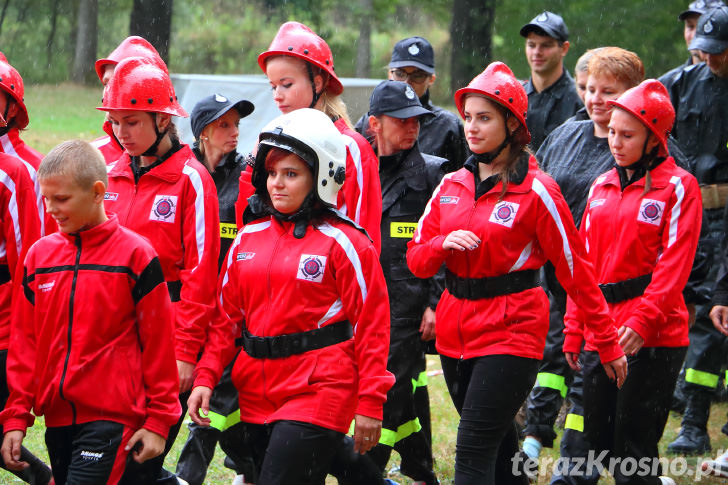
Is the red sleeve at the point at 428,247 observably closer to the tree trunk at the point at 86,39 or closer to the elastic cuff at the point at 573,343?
the elastic cuff at the point at 573,343

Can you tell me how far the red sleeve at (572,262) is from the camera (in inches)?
217

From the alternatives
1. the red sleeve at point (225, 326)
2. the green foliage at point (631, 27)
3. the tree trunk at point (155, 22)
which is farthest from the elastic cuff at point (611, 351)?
the tree trunk at point (155, 22)

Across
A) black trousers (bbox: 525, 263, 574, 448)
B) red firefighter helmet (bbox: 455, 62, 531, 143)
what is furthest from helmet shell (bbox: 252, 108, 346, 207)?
black trousers (bbox: 525, 263, 574, 448)

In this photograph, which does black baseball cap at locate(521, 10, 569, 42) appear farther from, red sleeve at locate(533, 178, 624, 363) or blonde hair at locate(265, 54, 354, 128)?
red sleeve at locate(533, 178, 624, 363)

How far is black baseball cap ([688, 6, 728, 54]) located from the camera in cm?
790

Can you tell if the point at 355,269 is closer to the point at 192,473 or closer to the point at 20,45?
the point at 192,473

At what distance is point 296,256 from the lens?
483 centimetres

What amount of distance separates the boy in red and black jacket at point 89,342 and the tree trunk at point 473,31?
19.6m

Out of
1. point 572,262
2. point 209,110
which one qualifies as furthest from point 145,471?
point 209,110

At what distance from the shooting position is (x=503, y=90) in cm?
569

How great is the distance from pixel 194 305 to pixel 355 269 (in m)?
0.97

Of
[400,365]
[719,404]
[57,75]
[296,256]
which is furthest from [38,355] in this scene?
[57,75]

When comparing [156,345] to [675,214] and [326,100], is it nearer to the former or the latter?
[326,100]

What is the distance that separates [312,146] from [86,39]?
A: 92.1 ft
